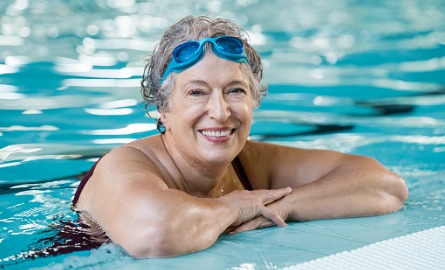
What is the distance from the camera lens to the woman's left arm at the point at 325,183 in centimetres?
381

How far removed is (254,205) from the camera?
12.0 feet

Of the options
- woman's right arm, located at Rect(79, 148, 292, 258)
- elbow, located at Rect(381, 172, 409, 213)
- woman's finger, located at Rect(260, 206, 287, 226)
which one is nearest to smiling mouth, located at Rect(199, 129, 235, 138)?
woman's right arm, located at Rect(79, 148, 292, 258)

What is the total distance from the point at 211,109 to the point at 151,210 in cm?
53

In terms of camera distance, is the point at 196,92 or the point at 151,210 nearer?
the point at 151,210

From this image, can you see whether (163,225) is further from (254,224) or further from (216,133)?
(254,224)

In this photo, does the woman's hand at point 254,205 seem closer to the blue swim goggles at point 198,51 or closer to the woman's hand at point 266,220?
the woman's hand at point 266,220

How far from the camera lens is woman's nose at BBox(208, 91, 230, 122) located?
3385 mm

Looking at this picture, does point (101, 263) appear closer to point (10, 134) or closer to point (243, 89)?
point (243, 89)

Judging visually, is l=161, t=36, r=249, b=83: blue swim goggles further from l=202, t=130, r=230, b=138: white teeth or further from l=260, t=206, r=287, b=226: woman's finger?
l=260, t=206, r=287, b=226: woman's finger

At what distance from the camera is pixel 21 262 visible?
3406mm

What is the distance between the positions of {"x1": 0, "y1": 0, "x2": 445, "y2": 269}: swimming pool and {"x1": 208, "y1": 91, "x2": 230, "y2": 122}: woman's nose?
1.84 ft

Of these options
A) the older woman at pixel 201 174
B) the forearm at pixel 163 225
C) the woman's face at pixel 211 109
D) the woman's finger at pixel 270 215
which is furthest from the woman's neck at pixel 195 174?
the forearm at pixel 163 225

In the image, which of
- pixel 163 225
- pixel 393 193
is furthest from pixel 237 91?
pixel 393 193

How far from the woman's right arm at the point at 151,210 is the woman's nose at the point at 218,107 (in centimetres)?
36
